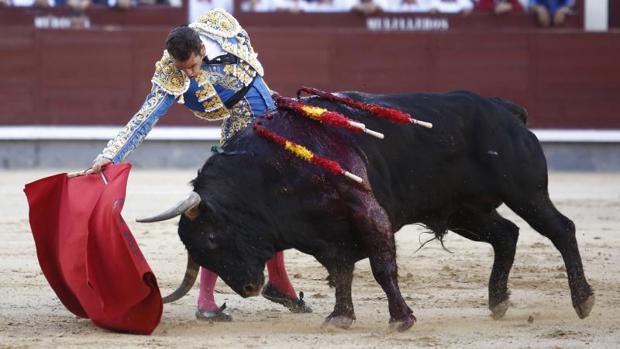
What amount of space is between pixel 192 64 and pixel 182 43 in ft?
0.37

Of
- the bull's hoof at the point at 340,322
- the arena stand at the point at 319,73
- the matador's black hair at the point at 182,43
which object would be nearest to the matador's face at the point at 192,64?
the matador's black hair at the point at 182,43

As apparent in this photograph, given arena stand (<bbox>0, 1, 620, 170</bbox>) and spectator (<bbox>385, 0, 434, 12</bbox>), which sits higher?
spectator (<bbox>385, 0, 434, 12</bbox>)

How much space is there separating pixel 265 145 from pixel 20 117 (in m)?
6.48

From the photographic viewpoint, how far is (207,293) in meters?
4.42

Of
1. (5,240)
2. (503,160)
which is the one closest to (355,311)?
(503,160)

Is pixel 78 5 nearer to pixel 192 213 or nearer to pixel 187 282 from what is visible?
pixel 187 282

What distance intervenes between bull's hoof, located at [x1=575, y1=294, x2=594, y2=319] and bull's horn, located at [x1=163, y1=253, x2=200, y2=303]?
1.31 metres

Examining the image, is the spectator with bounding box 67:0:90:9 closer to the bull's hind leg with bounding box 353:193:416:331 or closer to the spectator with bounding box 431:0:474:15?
the spectator with bounding box 431:0:474:15

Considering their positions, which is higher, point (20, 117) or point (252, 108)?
point (252, 108)

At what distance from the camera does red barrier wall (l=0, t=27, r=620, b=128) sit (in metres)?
10.1

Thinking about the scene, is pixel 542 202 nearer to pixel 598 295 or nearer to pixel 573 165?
pixel 598 295

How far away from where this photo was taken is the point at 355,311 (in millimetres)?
4543

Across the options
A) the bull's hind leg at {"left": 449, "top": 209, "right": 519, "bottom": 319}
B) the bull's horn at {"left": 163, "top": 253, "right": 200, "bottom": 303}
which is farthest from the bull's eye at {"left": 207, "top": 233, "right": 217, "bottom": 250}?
the bull's hind leg at {"left": 449, "top": 209, "right": 519, "bottom": 319}

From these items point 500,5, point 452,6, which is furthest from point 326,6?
point 500,5
